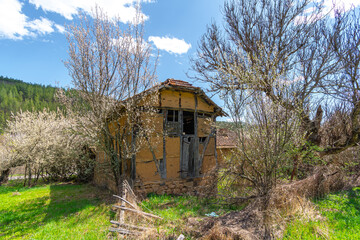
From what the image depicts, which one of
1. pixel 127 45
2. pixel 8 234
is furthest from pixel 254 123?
pixel 8 234

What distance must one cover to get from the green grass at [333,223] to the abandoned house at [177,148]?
3.97 metres

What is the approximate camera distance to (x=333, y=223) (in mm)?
4465

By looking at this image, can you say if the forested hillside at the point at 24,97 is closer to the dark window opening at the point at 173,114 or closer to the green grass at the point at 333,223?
the dark window opening at the point at 173,114

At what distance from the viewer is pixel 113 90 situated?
7.50m

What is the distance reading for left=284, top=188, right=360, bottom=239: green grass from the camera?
392 centimetres

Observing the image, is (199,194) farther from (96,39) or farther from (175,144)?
(96,39)

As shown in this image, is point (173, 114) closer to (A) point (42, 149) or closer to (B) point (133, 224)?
(B) point (133, 224)

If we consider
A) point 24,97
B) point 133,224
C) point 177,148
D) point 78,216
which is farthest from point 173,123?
point 24,97

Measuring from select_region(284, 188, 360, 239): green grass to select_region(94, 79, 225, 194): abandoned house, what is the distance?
13.0 feet

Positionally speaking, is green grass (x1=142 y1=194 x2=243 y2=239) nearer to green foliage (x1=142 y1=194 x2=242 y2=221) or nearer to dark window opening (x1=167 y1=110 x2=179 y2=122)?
green foliage (x1=142 y1=194 x2=242 y2=221)

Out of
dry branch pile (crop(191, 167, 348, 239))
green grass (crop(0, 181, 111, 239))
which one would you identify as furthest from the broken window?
dry branch pile (crop(191, 167, 348, 239))

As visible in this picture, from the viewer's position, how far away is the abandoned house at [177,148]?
8.16 m

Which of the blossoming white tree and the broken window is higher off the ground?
the broken window

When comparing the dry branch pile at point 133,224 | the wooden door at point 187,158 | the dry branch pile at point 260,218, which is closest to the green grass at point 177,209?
the dry branch pile at point 133,224
